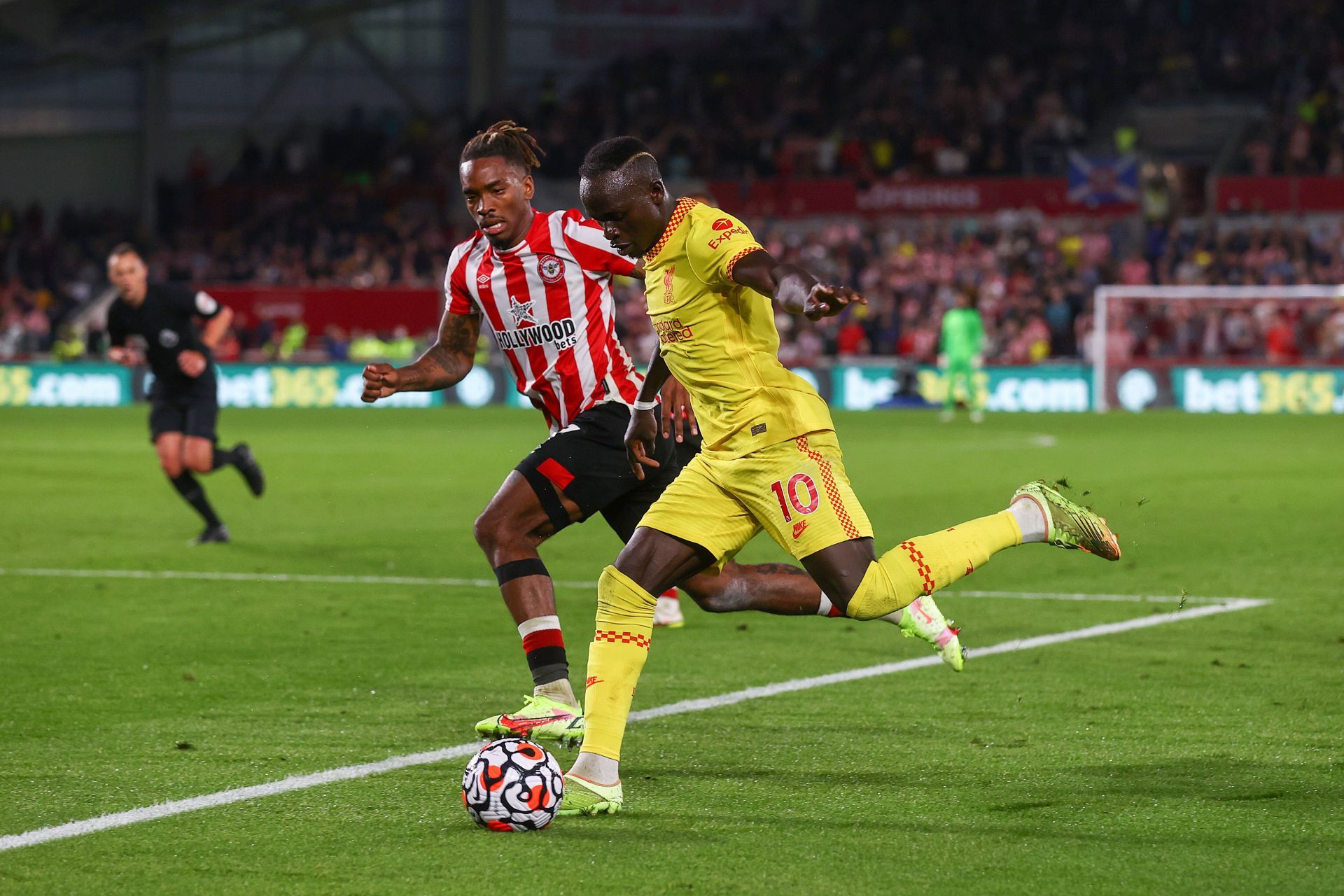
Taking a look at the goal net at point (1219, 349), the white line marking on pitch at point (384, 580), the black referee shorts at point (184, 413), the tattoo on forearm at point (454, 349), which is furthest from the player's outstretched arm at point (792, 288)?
the goal net at point (1219, 349)

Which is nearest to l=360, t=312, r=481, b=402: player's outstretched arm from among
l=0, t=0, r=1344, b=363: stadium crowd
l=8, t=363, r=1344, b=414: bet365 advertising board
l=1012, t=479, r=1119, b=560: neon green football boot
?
l=1012, t=479, r=1119, b=560: neon green football boot

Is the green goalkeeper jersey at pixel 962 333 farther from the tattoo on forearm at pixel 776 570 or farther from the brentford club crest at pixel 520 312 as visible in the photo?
the brentford club crest at pixel 520 312

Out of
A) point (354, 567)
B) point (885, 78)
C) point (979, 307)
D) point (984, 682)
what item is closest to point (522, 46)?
point (885, 78)

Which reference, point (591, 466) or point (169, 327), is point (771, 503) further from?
point (169, 327)

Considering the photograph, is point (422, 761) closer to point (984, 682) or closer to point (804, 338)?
point (984, 682)

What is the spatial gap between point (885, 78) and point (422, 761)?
120 ft

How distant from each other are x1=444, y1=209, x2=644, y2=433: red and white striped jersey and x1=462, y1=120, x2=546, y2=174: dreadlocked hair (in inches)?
8.4

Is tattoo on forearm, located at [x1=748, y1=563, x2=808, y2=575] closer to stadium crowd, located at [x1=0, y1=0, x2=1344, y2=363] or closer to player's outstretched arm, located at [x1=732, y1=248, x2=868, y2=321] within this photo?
player's outstretched arm, located at [x1=732, y1=248, x2=868, y2=321]

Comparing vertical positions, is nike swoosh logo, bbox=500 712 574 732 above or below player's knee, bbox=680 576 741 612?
below

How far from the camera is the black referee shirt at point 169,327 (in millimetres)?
12562

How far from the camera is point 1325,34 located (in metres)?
36.9

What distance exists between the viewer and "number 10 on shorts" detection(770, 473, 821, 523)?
5270mm

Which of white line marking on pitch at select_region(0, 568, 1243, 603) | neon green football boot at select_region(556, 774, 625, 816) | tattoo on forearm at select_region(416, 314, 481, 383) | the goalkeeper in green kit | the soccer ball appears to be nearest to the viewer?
the soccer ball

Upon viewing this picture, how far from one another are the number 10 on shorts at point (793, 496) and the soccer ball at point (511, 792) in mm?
995
